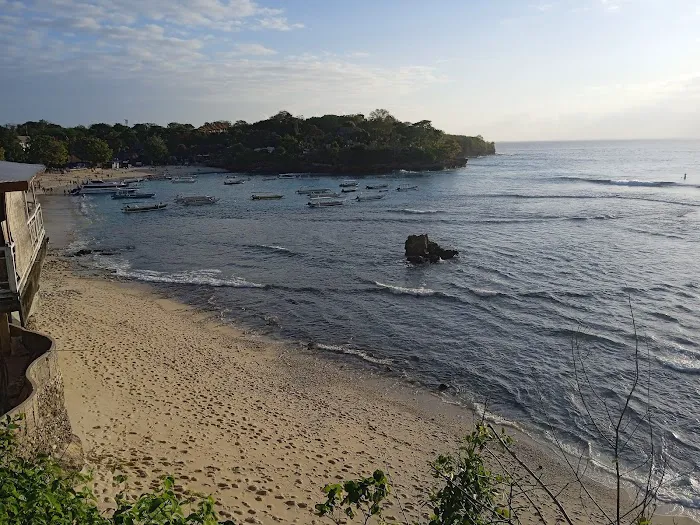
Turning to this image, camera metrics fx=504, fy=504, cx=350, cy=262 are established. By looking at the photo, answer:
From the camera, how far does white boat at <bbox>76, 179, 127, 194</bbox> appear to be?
7194 cm

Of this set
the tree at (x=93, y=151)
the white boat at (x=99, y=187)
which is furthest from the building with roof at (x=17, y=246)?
the tree at (x=93, y=151)

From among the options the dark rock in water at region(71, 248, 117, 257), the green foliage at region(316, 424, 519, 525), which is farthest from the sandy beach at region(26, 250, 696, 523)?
the dark rock in water at region(71, 248, 117, 257)

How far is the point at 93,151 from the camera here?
3952 inches

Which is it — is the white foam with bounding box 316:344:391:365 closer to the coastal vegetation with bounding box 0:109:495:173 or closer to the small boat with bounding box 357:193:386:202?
the small boat with bounding box 357:193:386:202

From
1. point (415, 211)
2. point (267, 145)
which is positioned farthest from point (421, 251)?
point (267, 145)

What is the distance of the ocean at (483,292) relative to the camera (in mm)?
16078

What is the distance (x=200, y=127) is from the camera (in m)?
164

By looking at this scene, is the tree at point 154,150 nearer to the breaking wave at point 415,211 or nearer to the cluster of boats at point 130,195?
the cluster of boats at point 130,195

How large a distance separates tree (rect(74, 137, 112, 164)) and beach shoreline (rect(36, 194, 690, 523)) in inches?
3605

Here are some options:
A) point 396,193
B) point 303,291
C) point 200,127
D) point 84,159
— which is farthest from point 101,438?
point 200,127

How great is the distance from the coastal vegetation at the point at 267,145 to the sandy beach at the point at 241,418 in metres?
84.0

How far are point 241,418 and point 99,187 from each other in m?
70.8

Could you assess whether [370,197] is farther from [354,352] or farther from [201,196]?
[354,352]

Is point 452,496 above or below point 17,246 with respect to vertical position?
below
